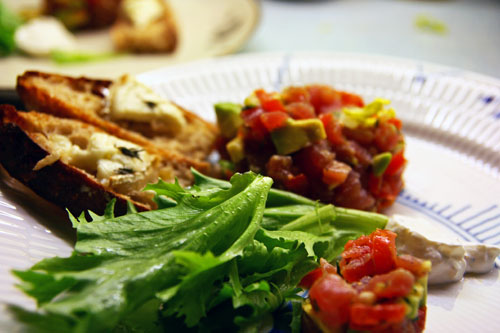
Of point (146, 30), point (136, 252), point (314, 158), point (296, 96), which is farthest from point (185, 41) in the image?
point (136, 252)

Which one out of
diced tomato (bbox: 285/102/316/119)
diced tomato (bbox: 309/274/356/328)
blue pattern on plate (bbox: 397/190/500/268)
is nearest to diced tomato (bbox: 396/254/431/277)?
diced tomato (bbox: 309/274/356/328)

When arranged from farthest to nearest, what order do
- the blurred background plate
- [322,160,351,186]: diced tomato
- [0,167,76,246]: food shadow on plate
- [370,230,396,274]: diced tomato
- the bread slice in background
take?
the bread slice in background
the blurred background plate
[322,160,351,186]: diced tomato
[0,167,76,246]: food shadow on plate
[370,230,396,274]: diced tomato

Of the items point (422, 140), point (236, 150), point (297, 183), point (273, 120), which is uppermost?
point (273, 120)

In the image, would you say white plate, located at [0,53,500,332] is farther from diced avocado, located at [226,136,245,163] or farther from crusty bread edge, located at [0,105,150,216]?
diced avocado, located at [226,136,245,163]

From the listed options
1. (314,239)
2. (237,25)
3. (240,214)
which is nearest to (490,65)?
(237,25)

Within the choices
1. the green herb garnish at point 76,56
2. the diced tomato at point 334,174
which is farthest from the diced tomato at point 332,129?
the green herb garnish at point 76,56

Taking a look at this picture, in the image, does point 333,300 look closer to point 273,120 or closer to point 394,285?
point 394,285
